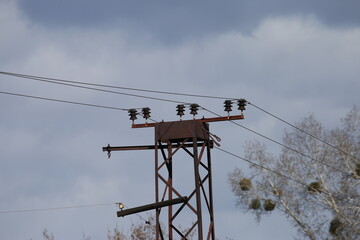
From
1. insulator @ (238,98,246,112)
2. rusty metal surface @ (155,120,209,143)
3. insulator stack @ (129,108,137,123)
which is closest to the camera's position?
rusty metal surface @ (155,120,209,143)

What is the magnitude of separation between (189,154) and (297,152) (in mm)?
21849

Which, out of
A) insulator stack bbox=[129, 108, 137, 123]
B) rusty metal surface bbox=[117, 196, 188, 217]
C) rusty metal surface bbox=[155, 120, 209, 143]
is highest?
insulator stack bbox=[129, 108, 137, 123]

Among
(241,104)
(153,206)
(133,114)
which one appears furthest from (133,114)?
(241,104)

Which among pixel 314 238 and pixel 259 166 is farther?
pixel 259 166

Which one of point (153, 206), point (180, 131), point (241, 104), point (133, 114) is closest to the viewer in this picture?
point (153, 206)

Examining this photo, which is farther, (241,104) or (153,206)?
(241,104)

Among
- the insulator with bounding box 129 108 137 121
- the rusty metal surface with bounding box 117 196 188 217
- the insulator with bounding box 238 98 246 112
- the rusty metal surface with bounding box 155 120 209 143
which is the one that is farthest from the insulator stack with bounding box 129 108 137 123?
the insulator with bounding box 238 98 246 112

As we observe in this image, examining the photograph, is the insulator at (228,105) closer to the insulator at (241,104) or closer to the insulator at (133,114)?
the insulator at (241,104)

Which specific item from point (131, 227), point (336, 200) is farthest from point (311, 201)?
point (131, 227)

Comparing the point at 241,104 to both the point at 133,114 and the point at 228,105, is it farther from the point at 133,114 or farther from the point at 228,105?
the point at 133,114

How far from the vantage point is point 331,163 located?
50.8m

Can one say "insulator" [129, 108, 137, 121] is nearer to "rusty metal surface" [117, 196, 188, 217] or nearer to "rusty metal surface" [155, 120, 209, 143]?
"rusty metal surface" [155, 120, 209, 143]

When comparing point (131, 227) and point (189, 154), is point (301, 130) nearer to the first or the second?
point (131, 227)

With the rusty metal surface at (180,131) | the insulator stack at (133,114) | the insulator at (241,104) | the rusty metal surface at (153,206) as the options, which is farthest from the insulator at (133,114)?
the insulator at (241,104)
